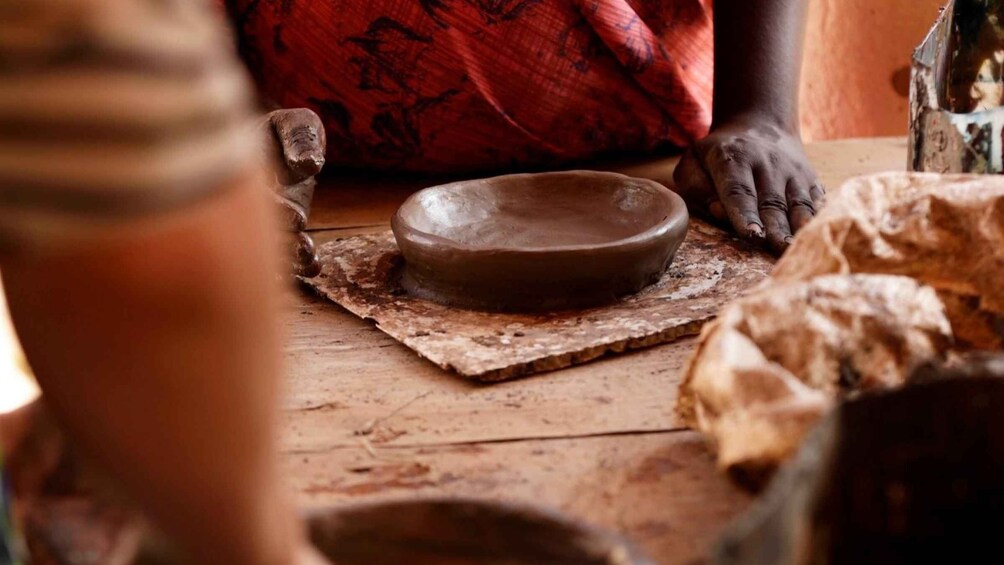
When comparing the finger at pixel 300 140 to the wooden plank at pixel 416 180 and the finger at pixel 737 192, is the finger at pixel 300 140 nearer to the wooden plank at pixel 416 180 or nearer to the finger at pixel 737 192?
the wooden plank at pixel 416 180

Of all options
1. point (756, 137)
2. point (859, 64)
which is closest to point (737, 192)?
point (756, 137)

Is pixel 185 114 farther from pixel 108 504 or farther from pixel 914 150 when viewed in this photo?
pixel 914 150

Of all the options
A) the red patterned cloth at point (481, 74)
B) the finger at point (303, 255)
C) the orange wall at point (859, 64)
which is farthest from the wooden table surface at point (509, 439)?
the orange wall at point (859, 64)

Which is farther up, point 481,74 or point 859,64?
point 481,74

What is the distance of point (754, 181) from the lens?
5.66 feet

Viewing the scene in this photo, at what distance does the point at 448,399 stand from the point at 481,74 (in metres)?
0.87

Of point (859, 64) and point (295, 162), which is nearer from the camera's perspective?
point (295, 162)

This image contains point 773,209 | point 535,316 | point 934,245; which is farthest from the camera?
point 773,209

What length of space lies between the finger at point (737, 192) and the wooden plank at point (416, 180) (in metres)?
0.22

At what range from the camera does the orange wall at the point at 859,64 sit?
9.30 feet

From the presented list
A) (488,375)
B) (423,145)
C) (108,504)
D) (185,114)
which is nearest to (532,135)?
(423,145)

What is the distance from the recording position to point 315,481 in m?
1.02

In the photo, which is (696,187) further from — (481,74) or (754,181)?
(481,74)

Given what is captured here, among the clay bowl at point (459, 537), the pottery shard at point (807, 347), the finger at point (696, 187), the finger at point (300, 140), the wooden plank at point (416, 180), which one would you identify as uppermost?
the pottery shard at point (807, 347)
